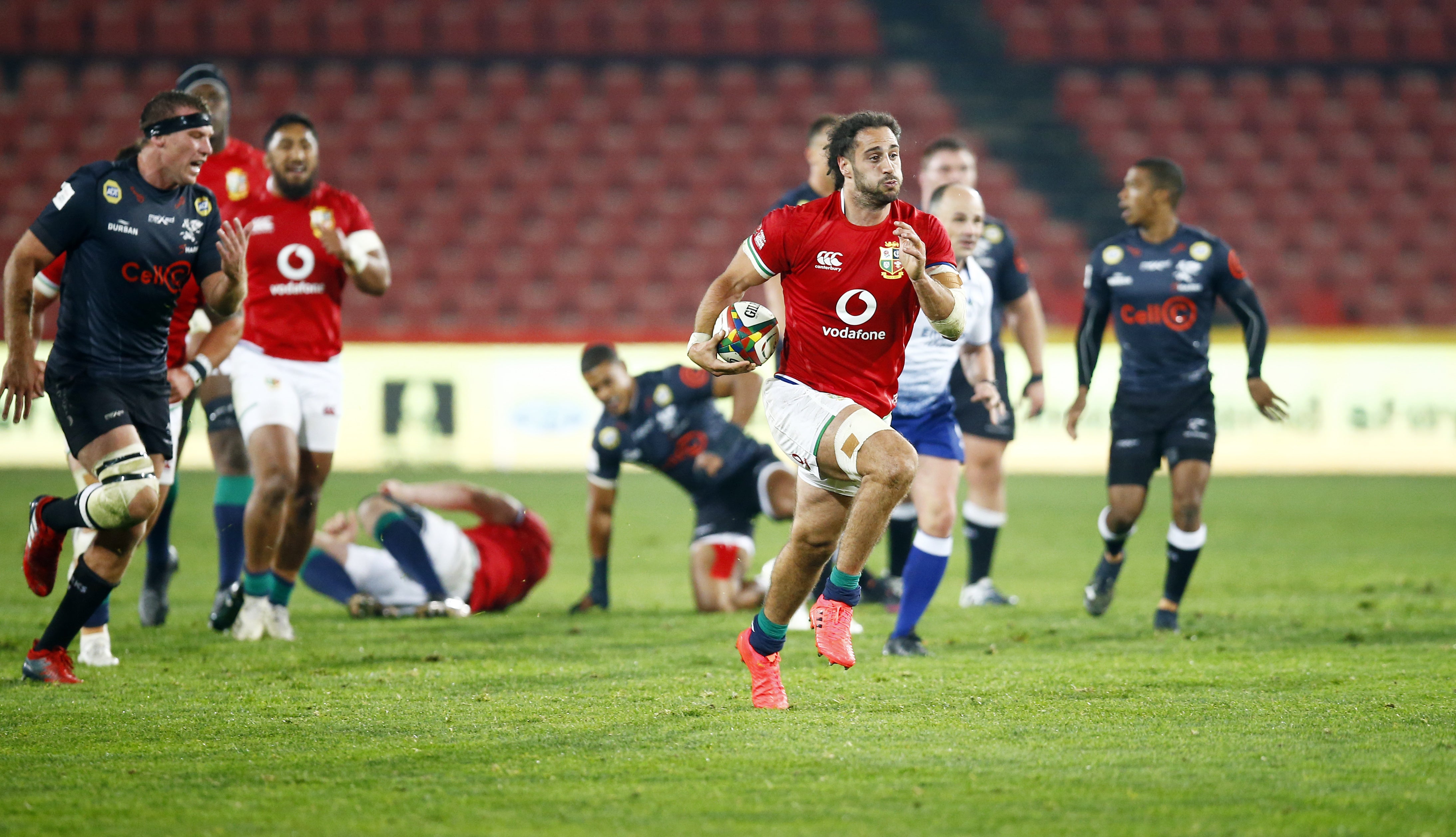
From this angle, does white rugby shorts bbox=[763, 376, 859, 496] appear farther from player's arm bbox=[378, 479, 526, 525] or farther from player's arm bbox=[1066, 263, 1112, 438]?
player's arm bbox=[378, 479, 526, 525]

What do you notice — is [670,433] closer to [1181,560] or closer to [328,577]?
[328,577]

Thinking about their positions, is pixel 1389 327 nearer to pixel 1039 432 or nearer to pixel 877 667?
pixel 1039 432

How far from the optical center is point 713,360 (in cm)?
481

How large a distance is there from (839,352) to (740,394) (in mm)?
2769

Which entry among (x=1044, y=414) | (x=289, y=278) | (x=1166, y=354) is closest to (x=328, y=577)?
(x=289, y=278)

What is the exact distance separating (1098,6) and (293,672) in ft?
63.9

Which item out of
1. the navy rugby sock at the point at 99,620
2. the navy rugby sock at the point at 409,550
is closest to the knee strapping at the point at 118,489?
the navy rugby sock at the point at 99,620

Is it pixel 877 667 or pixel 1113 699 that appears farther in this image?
pixel 877 667

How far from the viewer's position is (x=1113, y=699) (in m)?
5.02

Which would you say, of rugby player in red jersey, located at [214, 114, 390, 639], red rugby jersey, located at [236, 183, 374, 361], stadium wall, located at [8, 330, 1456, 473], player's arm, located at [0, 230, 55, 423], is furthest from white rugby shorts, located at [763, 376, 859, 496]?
stadium wall, located at [8, 330, 1456, 473]

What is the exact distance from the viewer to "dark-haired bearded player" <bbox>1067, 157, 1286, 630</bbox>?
715 centimetres

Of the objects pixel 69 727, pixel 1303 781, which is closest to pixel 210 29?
pixel 69 727

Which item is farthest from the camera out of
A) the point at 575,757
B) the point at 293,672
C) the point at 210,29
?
the point at 210,29

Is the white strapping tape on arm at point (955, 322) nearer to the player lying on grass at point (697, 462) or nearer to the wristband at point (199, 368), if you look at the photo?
the player lying on grass at point (697, 462)
